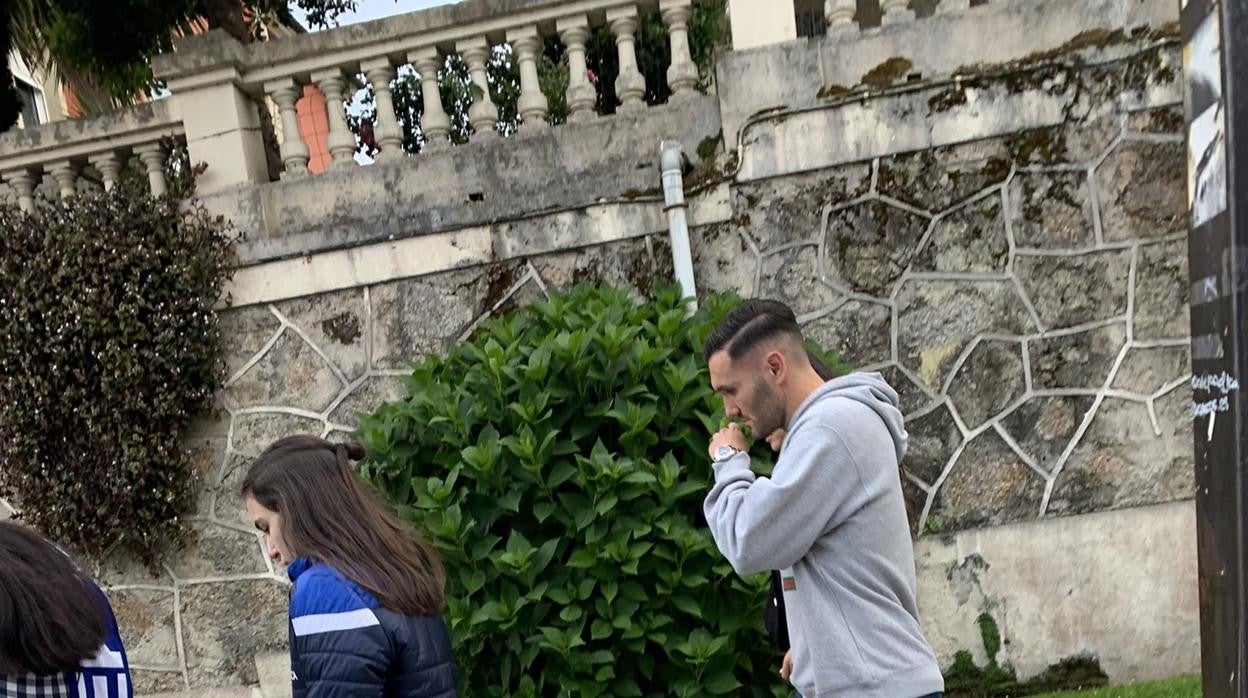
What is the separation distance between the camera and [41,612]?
176 cm

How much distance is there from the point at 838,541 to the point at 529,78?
3053mm

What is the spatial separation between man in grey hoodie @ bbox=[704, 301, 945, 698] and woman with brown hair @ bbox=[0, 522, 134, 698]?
142cm

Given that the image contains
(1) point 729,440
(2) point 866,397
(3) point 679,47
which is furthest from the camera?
(3) point 679,47

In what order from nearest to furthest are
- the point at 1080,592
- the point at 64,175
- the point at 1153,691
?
1. the point at 1153,691
2. the point at 1080,592
3. the point at 64,175

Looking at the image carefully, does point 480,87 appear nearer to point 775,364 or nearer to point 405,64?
point 405,64

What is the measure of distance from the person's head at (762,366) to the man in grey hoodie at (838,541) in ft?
0.18

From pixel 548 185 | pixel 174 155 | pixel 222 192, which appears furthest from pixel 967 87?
pixel 174 155

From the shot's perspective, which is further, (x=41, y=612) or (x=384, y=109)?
(x=384, y=109)

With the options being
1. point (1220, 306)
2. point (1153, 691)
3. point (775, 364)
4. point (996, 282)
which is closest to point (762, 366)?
point (775, 364)

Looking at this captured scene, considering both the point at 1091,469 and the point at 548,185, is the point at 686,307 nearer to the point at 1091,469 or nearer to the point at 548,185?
the point at 548,185

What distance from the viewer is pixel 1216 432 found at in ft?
6.89

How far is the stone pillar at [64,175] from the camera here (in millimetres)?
4234

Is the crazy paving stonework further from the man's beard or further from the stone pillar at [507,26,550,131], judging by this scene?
the man's beard

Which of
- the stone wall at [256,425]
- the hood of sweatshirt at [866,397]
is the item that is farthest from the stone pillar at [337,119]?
the hood of sweatshirt at [866,397]
